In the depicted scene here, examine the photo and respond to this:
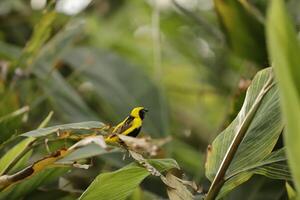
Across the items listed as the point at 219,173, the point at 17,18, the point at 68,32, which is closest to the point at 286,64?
the point at 219,173

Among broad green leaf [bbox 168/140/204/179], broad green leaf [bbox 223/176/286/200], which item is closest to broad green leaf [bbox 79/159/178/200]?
broad green leaf [bbox 223/176/286/200]

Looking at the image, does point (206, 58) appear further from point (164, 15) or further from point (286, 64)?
point (286, 64)

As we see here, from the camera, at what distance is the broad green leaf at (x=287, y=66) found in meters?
0.33

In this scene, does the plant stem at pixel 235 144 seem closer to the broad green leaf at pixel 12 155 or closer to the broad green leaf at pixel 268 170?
the broad green leaf at pixel 268 170

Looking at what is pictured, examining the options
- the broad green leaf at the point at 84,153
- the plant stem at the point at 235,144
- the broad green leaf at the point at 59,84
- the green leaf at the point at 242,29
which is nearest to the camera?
the plant stem at the point at 235,144

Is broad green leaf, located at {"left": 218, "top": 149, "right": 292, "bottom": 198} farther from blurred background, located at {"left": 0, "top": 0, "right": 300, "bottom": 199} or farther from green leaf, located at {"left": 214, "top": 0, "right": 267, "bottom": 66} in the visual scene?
green leaf, located at {"left": 214, "top": 0, "right": 267, "bottom": 66}

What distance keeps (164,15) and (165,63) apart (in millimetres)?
127

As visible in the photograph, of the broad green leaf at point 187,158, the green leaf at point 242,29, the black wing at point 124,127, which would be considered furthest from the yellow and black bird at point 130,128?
the broad green leaf at point 187,158

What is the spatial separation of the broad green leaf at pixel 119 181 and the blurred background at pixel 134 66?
0.12 m

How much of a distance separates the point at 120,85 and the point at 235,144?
0.58 metres

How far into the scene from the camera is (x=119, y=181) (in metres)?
0.51

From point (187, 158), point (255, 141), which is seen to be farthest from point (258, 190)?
point (187, 158)

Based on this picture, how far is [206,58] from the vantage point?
139 cm

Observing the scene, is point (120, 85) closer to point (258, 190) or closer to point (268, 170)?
point (258, 190)
